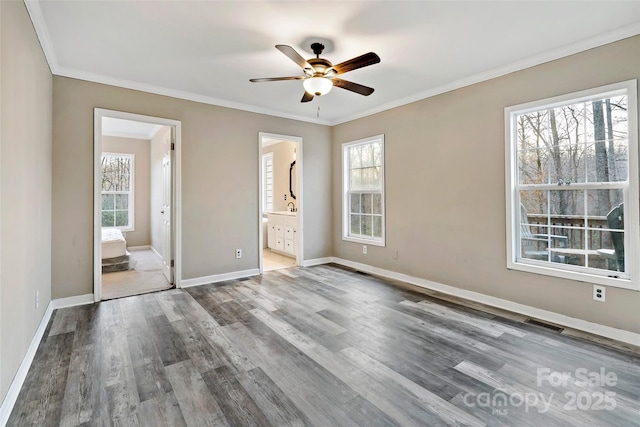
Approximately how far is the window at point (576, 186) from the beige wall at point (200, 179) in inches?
123

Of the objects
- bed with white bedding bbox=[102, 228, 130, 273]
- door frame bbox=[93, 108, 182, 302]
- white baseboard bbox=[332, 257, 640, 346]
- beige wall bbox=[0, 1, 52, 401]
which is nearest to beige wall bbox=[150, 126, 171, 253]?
bed with white bedding bbox=[102, 228, 130, 273]

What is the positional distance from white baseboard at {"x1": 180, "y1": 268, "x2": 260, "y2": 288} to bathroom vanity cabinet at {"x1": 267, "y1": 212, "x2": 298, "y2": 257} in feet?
4.49

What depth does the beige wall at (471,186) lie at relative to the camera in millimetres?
2775

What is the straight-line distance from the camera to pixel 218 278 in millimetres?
4523

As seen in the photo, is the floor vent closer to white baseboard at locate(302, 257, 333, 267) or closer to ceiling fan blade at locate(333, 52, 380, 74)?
ceiling fan blade at locate(333, 52, 380, 74)

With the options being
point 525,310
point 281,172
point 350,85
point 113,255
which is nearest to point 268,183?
point 281,172

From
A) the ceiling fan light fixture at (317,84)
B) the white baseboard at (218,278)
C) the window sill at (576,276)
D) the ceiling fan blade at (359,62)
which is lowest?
the white baseboard at (218,278)

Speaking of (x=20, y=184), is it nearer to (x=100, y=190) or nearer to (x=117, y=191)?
(x=100, y=190)

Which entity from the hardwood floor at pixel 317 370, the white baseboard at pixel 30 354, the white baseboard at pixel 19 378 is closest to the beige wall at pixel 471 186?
the hardwood floor at pixel 317 370

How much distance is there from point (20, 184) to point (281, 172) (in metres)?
5.52

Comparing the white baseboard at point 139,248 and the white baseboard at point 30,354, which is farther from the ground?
the white baseboard at point 139,248

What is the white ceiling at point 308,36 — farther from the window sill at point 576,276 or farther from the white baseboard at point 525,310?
the white baseboard at point 525,310

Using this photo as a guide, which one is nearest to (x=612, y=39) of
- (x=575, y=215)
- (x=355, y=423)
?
(x=575, y=215)

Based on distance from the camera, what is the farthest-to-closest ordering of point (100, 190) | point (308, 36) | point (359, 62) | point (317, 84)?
1. point (100, 190)
2. point (317, 84)
3. point (308, 36)
4. point (359, 62)
